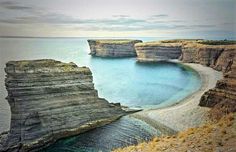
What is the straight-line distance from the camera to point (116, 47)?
10328 mm

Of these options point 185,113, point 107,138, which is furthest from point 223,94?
point 107,138

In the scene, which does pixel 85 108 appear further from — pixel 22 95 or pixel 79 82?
pixel 22 95

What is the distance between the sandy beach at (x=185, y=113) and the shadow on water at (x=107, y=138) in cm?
18

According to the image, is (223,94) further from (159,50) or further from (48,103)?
(159,50)

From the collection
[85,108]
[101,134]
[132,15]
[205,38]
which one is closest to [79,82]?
[85,108]

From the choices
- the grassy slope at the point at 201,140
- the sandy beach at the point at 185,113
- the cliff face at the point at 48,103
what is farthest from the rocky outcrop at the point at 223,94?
the cliff face at the point at 48,103

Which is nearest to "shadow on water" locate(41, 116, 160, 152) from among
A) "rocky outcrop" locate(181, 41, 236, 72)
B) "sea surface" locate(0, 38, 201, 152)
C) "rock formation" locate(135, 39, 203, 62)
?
"sea surface" locate(0, 38, 201, 152)

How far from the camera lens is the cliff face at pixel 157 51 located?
858 centimetres

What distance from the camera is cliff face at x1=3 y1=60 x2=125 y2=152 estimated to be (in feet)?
23.0

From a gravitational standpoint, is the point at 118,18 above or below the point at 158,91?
above

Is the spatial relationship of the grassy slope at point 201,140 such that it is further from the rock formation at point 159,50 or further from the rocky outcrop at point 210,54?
the rock formation at point 159,50

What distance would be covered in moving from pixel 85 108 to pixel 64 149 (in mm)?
910

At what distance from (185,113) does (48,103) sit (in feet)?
7.68

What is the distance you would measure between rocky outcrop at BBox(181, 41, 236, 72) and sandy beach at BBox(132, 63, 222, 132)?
25 centimetres
